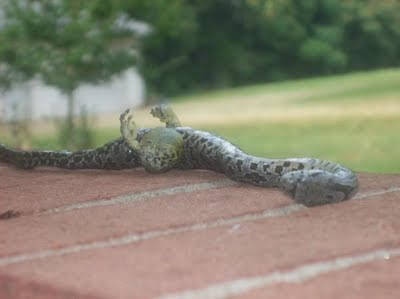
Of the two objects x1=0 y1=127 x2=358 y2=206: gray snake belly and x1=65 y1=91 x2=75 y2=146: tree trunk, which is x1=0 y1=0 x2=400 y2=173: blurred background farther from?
x1=0 y1=127 x2=358 y2=206: gray snake belly

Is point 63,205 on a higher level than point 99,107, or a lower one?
higher

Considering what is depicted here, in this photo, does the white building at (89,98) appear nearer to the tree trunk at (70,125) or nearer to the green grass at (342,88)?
the green grass at (342,88)

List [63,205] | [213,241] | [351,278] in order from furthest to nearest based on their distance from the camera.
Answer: [63,205] < [213,241] < [351,278]

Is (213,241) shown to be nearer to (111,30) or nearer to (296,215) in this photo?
(296,215)

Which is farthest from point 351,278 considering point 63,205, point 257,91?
point 257,91

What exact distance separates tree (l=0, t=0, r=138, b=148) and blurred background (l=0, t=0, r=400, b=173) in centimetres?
2

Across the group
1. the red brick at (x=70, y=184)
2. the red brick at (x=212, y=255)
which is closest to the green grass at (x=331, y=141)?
the red brick at (x=70, y=184)

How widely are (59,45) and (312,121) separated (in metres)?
8.39

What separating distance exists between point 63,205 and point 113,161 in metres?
0.86

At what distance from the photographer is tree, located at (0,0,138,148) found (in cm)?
1741

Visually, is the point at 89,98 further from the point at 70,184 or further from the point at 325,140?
the point at 70,184

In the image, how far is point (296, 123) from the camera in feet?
80.4

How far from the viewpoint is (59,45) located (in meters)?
18.0

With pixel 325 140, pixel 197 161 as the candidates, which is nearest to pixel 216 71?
pixel 325 140
